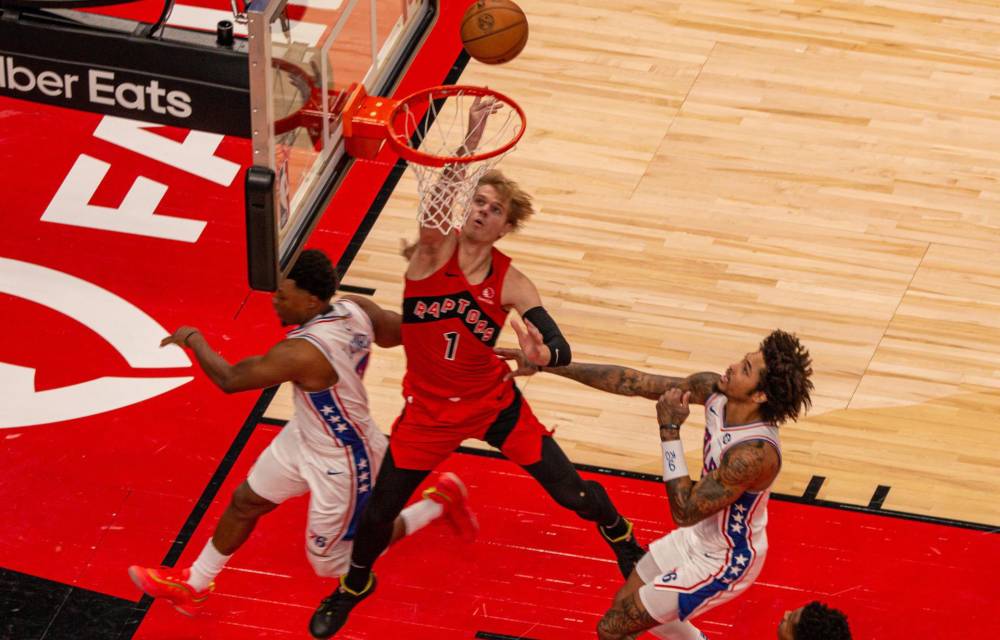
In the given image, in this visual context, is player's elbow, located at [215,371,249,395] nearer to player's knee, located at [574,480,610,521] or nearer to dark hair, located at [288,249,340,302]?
dark hair, located at [288,249,340,302]

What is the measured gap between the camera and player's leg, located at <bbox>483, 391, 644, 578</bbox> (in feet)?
20.4

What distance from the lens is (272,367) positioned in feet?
19.5

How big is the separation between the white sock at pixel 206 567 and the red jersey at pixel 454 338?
1.03 metres

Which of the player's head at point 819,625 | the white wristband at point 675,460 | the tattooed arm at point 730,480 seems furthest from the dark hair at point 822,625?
the white wristband at point 675,460

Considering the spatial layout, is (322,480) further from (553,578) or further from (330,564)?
(553,578)

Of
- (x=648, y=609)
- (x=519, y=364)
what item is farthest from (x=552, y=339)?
(x=648, y=609)

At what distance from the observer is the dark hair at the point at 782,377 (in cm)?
561

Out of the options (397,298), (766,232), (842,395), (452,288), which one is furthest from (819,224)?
(452,288)

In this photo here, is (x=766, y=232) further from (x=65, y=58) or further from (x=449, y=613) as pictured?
(x=65, y=58)

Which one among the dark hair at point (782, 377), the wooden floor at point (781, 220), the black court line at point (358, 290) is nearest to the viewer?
the dark hair at point (782, 377)

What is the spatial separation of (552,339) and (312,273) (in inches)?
38.5

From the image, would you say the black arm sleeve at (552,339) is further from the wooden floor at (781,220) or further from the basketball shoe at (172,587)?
the basketball shoe at (172,587)

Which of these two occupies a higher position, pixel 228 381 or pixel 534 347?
pixel 534 347

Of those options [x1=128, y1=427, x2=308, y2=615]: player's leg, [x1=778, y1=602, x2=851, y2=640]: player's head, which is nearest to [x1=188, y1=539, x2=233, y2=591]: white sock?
[x1=128, y1=427, x2=308, y2=615]: player's leg
